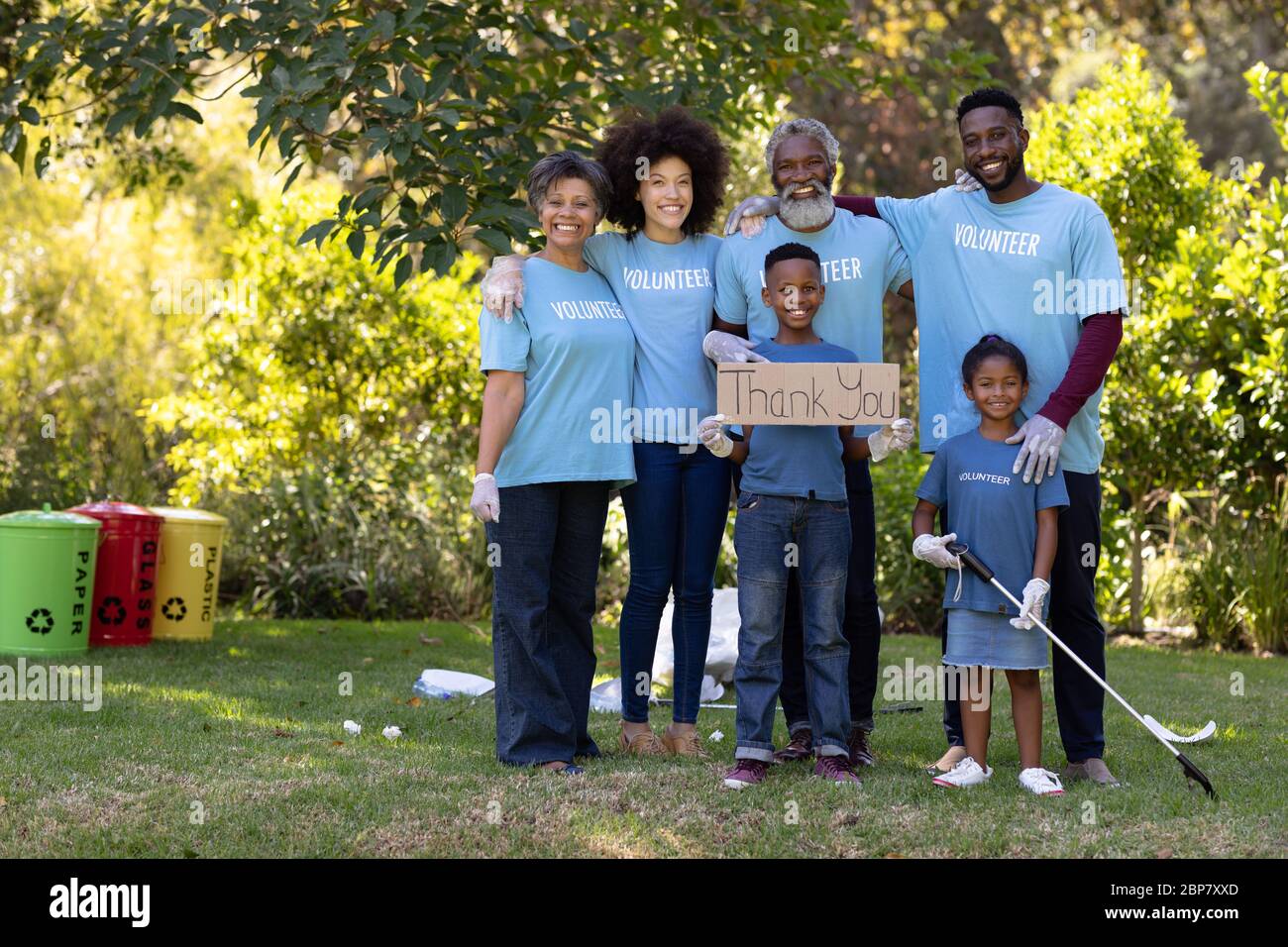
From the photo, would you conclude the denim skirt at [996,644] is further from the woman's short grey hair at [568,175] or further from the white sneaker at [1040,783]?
the woman's short grey hair at [568,175]

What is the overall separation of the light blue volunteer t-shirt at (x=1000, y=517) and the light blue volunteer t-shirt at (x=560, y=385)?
1158 mm

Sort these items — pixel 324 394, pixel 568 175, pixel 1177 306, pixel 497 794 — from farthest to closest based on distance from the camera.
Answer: pixel 324 394, pixel 1177 306, pixel 568 175, pixel 497 794

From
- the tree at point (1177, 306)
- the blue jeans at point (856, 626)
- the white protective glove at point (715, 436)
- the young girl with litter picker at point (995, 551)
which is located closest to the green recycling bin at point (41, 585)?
the blue jeans at point (856, 626)

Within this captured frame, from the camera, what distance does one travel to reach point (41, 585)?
7383mm

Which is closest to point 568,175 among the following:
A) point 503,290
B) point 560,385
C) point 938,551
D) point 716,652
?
point 503,290

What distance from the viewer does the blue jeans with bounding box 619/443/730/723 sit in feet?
16.1

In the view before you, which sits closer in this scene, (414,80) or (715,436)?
(715,436)

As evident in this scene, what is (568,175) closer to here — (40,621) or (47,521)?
(47,521)

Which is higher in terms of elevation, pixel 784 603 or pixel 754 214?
pixel 754 214

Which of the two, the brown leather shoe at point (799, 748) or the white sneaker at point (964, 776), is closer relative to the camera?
the white sneaker at point (964, 776)

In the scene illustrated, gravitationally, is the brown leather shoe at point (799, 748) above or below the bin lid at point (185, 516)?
below

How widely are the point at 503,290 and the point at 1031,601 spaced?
2.00 m

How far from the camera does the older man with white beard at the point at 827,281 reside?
15.5 feet
